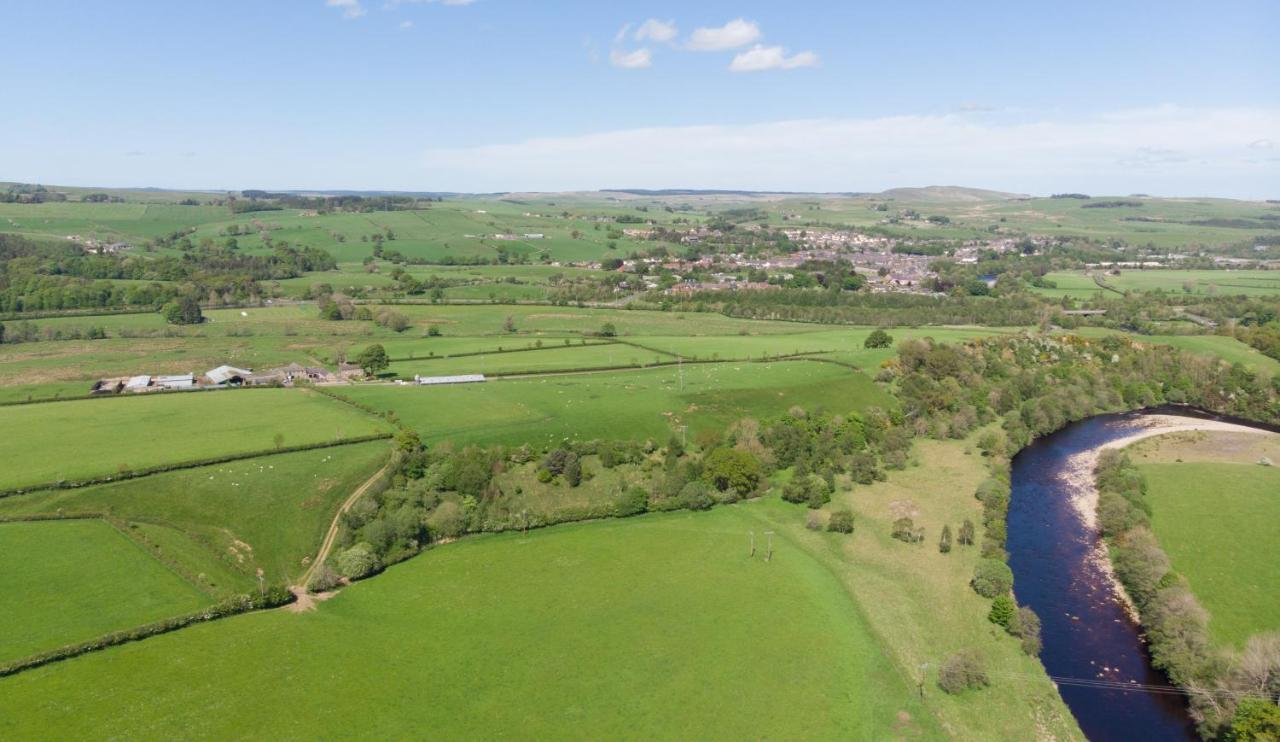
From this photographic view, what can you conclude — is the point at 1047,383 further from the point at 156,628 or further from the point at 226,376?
the point at 226,376

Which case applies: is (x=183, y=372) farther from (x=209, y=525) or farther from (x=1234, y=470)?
(x=1234, y=470)

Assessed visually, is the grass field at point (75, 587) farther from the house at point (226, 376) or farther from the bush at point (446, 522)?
the house at point (226, 376)

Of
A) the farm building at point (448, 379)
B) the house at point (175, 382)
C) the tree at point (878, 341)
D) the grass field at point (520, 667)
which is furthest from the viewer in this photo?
the tree at point (878, 341)

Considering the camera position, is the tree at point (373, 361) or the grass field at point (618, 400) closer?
the grass field at point (618, 400)

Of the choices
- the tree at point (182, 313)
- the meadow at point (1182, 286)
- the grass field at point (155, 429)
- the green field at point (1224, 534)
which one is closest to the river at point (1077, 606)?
the green field at point (1224, 534)

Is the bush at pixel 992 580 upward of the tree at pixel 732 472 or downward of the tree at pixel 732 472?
downward

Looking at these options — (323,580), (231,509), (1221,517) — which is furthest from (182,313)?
(1221,517)

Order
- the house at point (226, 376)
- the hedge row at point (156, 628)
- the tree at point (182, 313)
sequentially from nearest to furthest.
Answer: the hedge row at point (156, 628) → the house at point (226, 376) → the tree at point (182, 313)

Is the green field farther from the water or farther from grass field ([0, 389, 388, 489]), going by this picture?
grass field ([0, 389, 388, 489])
